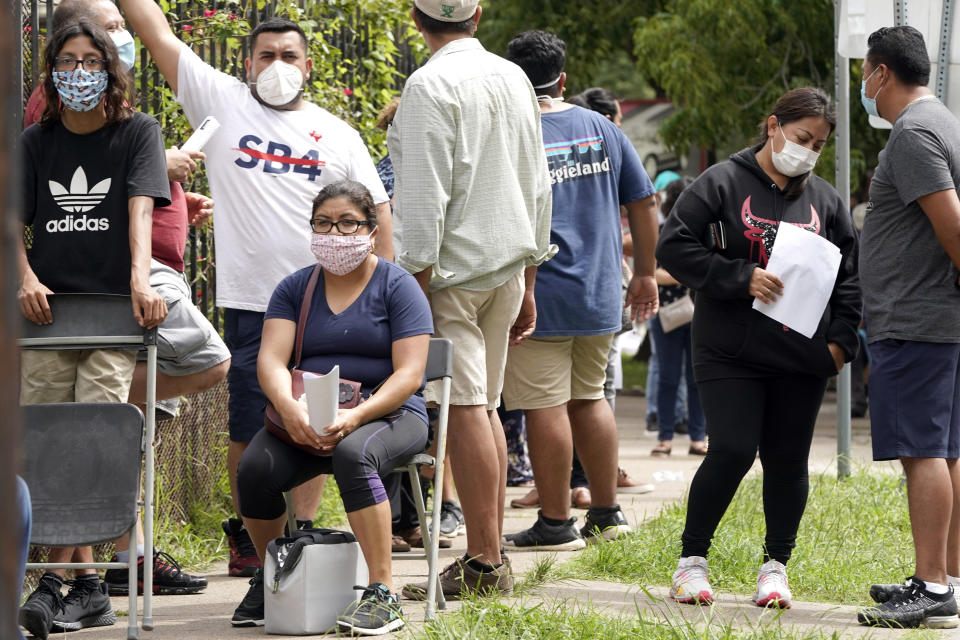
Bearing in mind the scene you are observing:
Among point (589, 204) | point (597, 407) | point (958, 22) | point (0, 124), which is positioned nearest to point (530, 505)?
point (597, 407)

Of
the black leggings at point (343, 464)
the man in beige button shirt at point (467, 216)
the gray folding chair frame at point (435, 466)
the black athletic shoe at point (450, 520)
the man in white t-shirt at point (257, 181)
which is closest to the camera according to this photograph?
the black leggings at point (343, 464)

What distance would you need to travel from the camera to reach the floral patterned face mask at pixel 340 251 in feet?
15.1

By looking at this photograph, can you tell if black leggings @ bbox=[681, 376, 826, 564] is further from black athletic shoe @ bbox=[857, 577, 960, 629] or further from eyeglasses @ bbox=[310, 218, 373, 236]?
eyeglasses @ bbox=[310, 218, 373, 236]

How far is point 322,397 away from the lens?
4234 mm

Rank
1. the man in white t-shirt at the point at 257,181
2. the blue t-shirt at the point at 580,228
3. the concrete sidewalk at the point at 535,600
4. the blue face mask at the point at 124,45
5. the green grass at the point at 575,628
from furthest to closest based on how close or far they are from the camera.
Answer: the blue t-shirt at the point at 580,228, the man in white t-shirt at the point at 257,181, the blue face mask at the point at 124,45, the concrete sidewalk at the point at 535,600, the green grass at the point at 575,628

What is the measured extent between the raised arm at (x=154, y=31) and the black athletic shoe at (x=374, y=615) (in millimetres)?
2253

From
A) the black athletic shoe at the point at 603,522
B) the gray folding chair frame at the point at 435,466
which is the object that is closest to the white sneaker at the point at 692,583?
the gray folding chair frame at the point at 435,466

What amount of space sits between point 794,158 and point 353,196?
162 centimetres

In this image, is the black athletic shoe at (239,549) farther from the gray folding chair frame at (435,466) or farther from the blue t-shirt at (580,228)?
the blue t-shirt at (580,228)

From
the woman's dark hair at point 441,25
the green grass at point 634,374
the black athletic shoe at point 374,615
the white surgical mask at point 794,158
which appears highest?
the woman's dark hair at point 441,25

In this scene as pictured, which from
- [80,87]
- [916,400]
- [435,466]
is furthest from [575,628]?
[80,87]

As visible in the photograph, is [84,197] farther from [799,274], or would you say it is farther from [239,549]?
[799,274]

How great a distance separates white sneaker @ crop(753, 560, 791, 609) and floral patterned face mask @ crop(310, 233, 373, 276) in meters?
1.90

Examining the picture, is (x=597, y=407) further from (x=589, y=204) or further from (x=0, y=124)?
(x=0, y=124)
